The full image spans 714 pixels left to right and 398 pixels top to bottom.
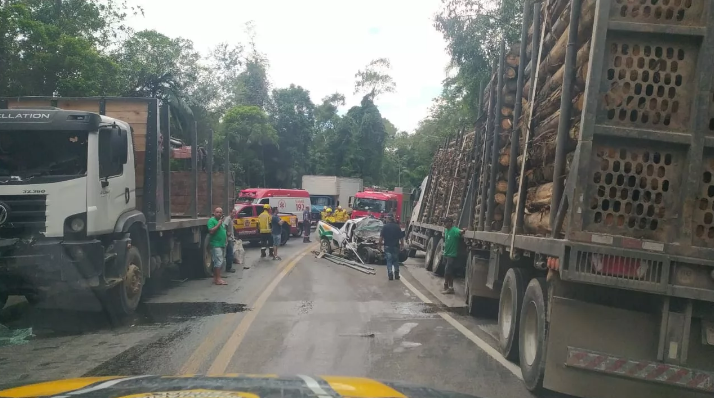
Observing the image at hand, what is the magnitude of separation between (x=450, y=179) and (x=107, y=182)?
386 inches

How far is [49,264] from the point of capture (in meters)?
7.75

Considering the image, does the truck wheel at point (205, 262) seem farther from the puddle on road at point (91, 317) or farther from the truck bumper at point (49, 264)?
the truck bumper at point (49, 264)

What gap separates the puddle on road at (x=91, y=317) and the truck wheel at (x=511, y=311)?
438 centimetres

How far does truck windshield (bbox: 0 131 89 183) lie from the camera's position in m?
8.14

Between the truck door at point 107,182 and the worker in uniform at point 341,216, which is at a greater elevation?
the truck door at point 107,182

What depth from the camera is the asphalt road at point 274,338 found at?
20.5 ft

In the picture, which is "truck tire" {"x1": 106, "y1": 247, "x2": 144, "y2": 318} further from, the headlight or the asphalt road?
the headlight

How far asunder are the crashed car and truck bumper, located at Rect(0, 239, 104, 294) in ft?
34.1

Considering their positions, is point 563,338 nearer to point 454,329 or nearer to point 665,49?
point 665,49

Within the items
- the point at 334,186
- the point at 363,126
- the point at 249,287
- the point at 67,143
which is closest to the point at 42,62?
the point at 249,287

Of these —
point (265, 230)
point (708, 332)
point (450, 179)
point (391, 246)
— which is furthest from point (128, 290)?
point (265, 230)

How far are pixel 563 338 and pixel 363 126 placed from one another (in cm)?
5390

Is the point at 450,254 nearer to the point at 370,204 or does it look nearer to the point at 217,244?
the point at 217,244

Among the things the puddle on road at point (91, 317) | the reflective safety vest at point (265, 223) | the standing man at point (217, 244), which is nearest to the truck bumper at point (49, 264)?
the puddle on road at point (91, 317)
